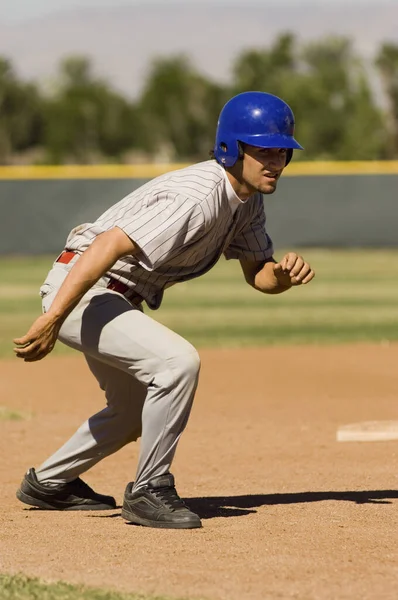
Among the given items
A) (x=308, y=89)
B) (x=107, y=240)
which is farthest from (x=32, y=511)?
(x=308, y=89)

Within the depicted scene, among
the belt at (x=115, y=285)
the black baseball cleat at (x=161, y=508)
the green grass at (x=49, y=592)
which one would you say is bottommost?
the black baseball cleat at (x=161, y=508)

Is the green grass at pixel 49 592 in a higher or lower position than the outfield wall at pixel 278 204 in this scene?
higher

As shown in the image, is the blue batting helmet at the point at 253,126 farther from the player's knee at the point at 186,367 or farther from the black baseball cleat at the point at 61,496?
the black baseball cleat at the point at 61,496

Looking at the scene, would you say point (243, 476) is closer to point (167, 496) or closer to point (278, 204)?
point (167, 496)

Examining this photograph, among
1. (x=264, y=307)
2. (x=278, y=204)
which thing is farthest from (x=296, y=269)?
(x=278, y=204)

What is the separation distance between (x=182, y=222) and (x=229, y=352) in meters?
6.43

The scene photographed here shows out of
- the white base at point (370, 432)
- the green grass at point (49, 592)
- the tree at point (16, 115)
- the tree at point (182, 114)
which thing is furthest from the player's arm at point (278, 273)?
the tree at point (16, 115)

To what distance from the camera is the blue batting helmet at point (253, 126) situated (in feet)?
13.9

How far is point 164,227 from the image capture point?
4.05 metres

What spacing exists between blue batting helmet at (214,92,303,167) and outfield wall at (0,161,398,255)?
1830 cm

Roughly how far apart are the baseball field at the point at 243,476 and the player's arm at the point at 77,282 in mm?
700

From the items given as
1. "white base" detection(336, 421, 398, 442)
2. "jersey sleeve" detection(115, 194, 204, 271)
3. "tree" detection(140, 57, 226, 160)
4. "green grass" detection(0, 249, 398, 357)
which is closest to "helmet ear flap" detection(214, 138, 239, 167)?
"jersey sleeve" detection(115, 194, 204, 271)

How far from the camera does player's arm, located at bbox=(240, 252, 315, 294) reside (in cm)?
441

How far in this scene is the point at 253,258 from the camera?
4.76 meters
